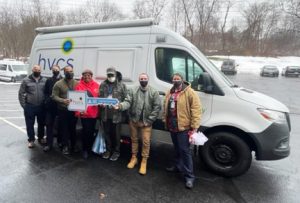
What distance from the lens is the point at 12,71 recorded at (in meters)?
21.0

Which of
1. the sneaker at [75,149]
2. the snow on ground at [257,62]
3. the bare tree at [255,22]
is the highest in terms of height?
the bare tree at [255,22]

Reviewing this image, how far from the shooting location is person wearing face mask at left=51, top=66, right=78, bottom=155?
4.94 metres

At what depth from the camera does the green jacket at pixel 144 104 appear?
436 cm

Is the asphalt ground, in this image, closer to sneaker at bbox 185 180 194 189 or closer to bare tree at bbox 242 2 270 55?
sneaker at bbox 185 180 194 189

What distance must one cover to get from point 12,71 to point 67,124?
61.0 feet

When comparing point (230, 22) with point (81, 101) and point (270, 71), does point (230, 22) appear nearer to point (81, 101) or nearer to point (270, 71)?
point (270, 71)

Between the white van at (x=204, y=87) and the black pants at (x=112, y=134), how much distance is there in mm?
358

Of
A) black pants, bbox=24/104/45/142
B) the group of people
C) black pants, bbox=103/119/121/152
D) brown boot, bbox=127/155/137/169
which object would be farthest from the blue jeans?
black pants, bbox=24/104/45/142

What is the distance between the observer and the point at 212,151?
4.59 m

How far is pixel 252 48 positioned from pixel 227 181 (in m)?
54.9

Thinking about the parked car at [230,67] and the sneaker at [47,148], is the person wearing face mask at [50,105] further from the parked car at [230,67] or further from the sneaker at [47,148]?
the parked car at [230,67]

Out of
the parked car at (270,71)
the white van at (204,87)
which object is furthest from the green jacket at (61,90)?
the parked car at (270,71)

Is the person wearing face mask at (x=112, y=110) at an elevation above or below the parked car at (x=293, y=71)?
below

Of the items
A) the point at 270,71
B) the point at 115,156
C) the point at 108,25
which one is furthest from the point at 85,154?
the point at 270,71
